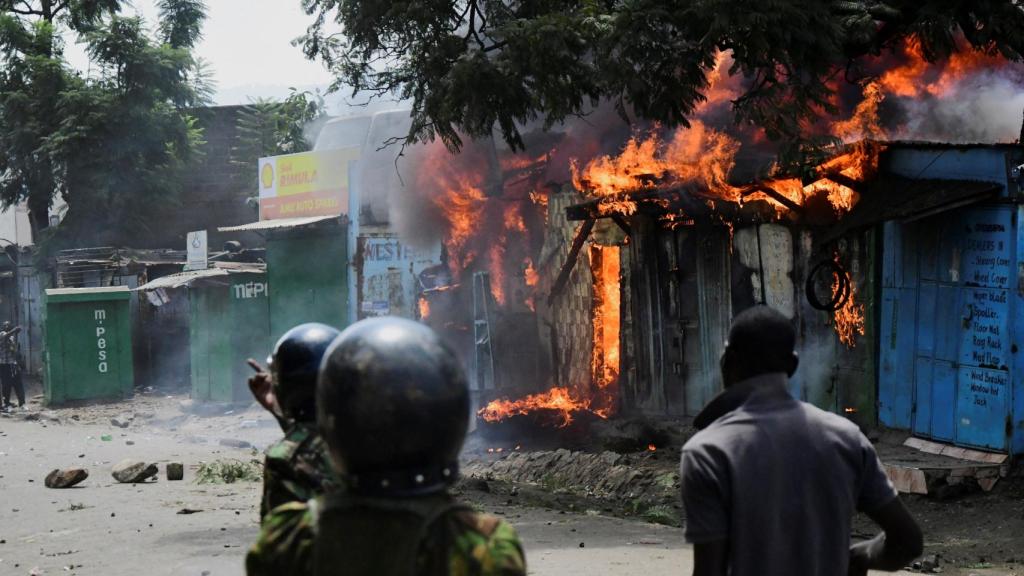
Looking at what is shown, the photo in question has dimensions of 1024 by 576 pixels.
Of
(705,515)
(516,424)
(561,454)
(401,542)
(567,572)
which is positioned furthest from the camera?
(516,424)

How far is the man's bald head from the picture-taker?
115 inches

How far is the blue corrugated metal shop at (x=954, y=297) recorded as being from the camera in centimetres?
993

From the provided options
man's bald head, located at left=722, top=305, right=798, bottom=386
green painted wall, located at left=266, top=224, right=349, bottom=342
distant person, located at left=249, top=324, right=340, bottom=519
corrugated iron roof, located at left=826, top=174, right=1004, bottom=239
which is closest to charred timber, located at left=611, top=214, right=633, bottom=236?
corrugated iron roof, located at left=826, top=174, right=1004, bottom=239

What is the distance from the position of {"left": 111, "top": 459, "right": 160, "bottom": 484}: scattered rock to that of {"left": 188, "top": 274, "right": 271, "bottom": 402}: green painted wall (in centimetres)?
937

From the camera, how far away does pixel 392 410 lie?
1.98 metres

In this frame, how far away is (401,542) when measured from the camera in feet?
6.51

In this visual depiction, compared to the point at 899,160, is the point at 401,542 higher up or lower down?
lower down

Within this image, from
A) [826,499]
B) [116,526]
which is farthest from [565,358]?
[826,499]

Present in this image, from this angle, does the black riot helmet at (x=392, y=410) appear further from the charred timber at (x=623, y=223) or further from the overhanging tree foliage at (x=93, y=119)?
the overhanging tree foliage at (x=93, y=119)

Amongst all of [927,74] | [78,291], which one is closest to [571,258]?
[927,74]

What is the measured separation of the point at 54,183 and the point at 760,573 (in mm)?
30781

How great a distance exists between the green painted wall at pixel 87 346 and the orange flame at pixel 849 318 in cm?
1637

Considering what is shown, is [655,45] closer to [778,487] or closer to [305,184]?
[778,487]

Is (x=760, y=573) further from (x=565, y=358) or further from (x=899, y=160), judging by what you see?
(x=565, y=358)
